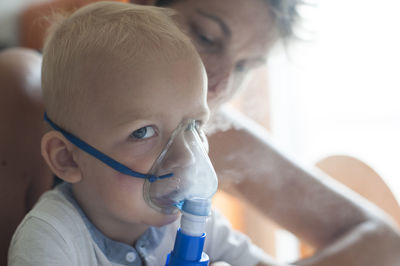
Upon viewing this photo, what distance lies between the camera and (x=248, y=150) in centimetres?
93

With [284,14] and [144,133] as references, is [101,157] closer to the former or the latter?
[144,133]

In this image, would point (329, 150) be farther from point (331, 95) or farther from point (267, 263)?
point (267, 263)

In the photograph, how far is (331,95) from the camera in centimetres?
84

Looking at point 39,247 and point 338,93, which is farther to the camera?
point 338,93

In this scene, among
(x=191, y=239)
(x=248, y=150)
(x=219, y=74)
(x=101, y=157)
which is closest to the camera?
(x=191, y=239)

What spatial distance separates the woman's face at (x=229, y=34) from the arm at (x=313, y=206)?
0.36 feet

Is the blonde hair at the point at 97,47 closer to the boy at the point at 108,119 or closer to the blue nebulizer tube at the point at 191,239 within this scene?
the boy at the point at 108,119

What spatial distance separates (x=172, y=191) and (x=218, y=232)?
0.24 meters

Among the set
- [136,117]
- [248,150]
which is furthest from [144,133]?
[248,150]

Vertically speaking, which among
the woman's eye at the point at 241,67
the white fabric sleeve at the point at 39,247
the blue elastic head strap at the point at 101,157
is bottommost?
the white fabric sleeve at the point at 39,247

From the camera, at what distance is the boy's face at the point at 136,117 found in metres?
0.61

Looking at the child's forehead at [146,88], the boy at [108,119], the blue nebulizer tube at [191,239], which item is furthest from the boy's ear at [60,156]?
the blue nebulizer tube at [191,239]

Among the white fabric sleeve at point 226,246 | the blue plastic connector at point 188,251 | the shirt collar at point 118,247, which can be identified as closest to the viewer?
the blue plastic connector at point 188,251

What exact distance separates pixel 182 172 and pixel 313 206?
1.60 feet
